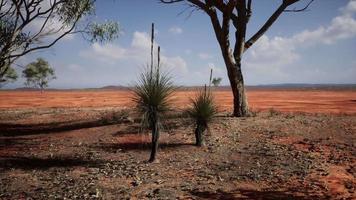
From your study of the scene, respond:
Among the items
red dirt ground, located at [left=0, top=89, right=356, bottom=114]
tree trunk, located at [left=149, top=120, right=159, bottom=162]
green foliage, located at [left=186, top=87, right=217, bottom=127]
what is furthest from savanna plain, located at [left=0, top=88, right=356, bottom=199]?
red dirt ground, located at [left=0, top=89, right=356, bottom=114]

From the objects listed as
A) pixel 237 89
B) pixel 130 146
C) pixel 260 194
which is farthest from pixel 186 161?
pixel 237 89

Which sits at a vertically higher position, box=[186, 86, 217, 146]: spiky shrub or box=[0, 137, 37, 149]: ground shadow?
box=[186, 86, 217, 146]: spiky shrub

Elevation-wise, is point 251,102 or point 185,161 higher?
point 251,102

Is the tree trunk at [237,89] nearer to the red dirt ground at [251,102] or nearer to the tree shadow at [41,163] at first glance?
the red dirt ground at [251,102]

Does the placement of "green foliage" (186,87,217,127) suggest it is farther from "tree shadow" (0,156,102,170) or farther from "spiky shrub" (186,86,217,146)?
"tree shadow" (0,156,102,170)

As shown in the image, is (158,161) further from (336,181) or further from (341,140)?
(341,140)

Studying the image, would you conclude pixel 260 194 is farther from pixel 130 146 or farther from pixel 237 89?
pixel 237 89

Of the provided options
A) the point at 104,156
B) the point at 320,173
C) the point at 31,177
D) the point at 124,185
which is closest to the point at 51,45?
the point at 104,156

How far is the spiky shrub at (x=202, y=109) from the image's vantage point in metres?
11.6

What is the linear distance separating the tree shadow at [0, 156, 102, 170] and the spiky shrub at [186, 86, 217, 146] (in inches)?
125

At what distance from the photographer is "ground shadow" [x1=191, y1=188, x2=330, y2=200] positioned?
318 inches

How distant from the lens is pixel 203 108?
11.6m

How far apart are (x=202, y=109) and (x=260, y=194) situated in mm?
3918

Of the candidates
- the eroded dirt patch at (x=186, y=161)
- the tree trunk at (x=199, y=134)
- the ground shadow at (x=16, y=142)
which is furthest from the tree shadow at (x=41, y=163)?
the tree trunk at (x=199, y=134)
